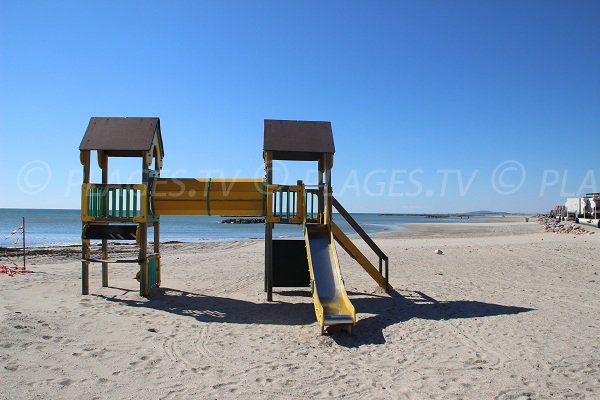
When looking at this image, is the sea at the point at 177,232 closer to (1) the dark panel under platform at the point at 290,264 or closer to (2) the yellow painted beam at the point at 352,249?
(1) the dark panel under platform at the point at 290,264

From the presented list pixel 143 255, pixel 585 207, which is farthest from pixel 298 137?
pixel 585 207

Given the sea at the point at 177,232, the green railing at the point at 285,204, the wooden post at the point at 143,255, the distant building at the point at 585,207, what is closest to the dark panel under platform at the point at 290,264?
the green railing at the point at 285,204

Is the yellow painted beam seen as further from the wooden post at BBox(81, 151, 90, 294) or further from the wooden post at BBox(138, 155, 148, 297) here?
the wooden post at BBox(81, 151, 90, 294)

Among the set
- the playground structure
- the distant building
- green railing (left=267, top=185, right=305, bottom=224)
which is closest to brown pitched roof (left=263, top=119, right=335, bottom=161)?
the playground structure

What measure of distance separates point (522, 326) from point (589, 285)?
17.9 feet

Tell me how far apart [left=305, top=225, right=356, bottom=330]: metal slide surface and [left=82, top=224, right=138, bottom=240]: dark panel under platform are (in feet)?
13.2

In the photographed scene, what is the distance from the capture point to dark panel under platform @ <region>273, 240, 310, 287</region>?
11.0m

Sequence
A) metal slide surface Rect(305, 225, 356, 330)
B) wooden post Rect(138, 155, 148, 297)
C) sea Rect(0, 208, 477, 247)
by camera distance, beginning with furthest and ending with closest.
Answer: sea Rect(0, 208, 477, 247) → wooden post Rect(138, 155, 148, 297) → metal slide surface Rect(305, 225, 356, 330)

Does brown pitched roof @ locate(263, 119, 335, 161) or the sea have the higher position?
brown pitched roof @ locate(263, 119, 335, 161)

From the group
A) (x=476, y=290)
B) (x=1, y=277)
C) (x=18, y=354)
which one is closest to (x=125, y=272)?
(x=1, y=277)

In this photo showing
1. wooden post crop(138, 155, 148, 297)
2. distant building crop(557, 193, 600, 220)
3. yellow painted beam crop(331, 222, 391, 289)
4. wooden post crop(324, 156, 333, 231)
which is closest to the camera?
wooden post crop(324, 156, 333, 231)

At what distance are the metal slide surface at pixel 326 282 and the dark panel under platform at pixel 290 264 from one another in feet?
3.53

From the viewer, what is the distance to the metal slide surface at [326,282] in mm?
7414

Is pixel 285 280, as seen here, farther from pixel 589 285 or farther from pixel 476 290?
pixel 589 285
